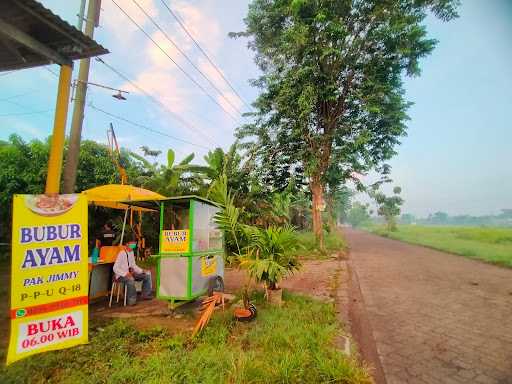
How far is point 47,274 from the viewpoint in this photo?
117 inches

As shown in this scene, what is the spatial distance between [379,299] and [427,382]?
136 inches

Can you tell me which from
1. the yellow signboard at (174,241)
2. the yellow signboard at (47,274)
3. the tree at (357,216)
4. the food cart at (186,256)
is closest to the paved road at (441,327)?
the food cart at (186,256)

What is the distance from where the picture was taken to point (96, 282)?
5.75 metres

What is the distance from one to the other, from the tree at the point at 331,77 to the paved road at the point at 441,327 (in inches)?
289

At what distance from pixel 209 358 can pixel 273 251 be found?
229 cm

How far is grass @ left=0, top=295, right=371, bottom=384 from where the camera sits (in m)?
2.75

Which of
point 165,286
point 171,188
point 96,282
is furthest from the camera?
point 171,188

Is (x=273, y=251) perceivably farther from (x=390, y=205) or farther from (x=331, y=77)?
(x=390, y=205)

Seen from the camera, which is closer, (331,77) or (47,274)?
(47,274)

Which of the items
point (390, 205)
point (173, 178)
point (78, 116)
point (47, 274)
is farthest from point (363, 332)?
point (390, 205)

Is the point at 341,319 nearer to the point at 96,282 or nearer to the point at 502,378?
the point at 502,378

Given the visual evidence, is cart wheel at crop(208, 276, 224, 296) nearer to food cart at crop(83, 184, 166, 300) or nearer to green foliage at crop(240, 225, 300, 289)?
green foliage at crop(240, 225, 300, 289)

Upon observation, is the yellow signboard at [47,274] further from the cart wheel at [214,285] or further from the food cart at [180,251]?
the cart wheel at [214,285]

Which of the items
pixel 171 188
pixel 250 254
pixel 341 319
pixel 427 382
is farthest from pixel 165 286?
pixel 171 188
